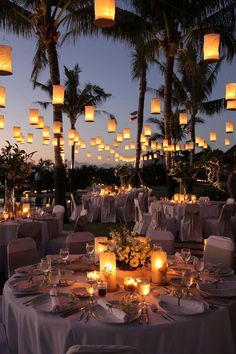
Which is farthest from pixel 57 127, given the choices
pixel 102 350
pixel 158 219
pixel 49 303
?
pixel 102 350

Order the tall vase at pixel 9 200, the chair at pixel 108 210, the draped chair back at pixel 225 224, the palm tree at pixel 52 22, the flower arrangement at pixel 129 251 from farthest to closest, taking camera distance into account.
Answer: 1. the chair at pixel 108 210
2. the palm tree at pixel 52 22
3. the draped chair back at pixel 225 224
4. the tall vase at pixel 9 200
5. the flower arrangement at pixel 129 251

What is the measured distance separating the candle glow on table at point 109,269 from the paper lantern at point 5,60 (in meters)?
3.66

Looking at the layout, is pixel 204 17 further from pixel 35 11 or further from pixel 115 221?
pixel 115 221

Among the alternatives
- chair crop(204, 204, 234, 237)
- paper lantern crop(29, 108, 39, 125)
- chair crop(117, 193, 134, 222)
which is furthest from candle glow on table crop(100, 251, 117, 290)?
chair crop(117, 193, 134, 222)

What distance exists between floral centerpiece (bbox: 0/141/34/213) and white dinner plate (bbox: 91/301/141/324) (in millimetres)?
4125

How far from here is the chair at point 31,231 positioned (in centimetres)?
530

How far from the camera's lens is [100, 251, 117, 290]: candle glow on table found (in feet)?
8.95

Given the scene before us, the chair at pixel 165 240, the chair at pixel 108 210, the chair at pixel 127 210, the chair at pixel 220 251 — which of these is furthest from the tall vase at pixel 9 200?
the chair at pixel 127 210

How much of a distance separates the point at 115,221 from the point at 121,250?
8.63 meters

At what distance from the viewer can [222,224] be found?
8055 mm

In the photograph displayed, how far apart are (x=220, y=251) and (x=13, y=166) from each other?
368cm

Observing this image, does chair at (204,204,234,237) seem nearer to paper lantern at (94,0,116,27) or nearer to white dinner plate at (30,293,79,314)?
paper lantern at (94,0,116,27)

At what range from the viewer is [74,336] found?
2.16 meters

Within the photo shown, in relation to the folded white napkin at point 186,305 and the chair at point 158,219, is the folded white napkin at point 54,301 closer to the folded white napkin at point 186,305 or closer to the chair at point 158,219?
the folded white napkin at point 186,305
